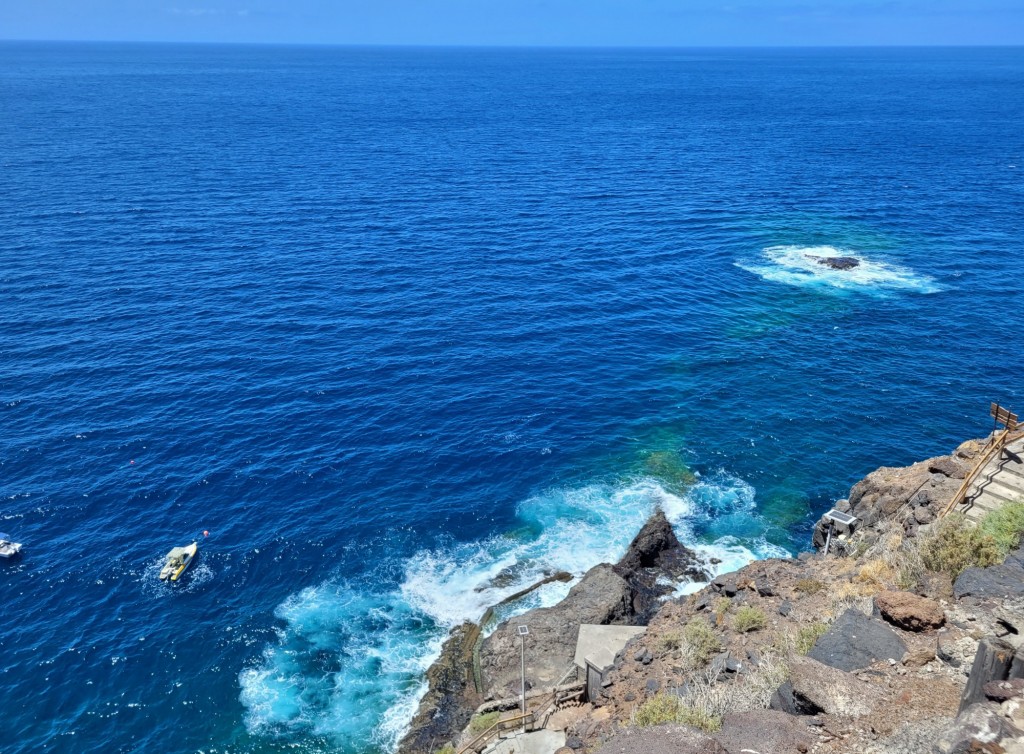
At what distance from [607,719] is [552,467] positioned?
29656 mm

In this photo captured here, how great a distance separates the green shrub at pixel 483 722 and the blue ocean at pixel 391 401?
5.72 meters

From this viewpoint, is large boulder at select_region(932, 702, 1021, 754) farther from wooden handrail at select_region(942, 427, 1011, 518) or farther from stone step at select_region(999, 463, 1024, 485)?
stone step at select_region(999, 463, 1024, 485)

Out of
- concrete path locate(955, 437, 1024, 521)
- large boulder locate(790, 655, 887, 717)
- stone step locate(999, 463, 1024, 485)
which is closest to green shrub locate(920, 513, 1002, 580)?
concrete path locate(955, 437, 1024, 521)

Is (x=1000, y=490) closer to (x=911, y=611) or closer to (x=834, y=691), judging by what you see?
(x=911, y=611)

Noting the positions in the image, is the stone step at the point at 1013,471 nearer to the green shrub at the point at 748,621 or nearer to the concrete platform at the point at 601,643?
the green shrub at the point at 748,621

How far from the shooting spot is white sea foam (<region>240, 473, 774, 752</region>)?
128 feet

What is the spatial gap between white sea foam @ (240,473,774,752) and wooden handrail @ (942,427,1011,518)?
51.8 ft

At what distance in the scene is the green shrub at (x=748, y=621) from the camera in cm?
3005

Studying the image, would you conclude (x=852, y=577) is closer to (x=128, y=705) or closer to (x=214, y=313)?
(x=128, y=705)

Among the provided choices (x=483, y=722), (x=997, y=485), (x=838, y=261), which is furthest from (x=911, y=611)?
(x=838, y=261)

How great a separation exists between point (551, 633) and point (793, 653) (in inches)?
744

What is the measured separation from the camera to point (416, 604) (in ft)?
148

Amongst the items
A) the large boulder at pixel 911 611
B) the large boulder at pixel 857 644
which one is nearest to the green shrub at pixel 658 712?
the large boulder at pixel 857 644

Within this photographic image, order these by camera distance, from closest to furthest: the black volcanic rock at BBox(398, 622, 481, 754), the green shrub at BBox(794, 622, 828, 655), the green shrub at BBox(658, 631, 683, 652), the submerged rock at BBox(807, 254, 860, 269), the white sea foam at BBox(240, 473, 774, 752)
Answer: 1. the green shrub at BBox(794, 622, 828, 655)
2. the green shrub at BBox(658, 631, 683, 652)
3. the black volcanic rock at BBox(398, 622, 481, 754)
4. the white sea foam at BBox(240, 473, 774, 752)
5. the submerged rock at BBox(807, 254, 860, 269)
